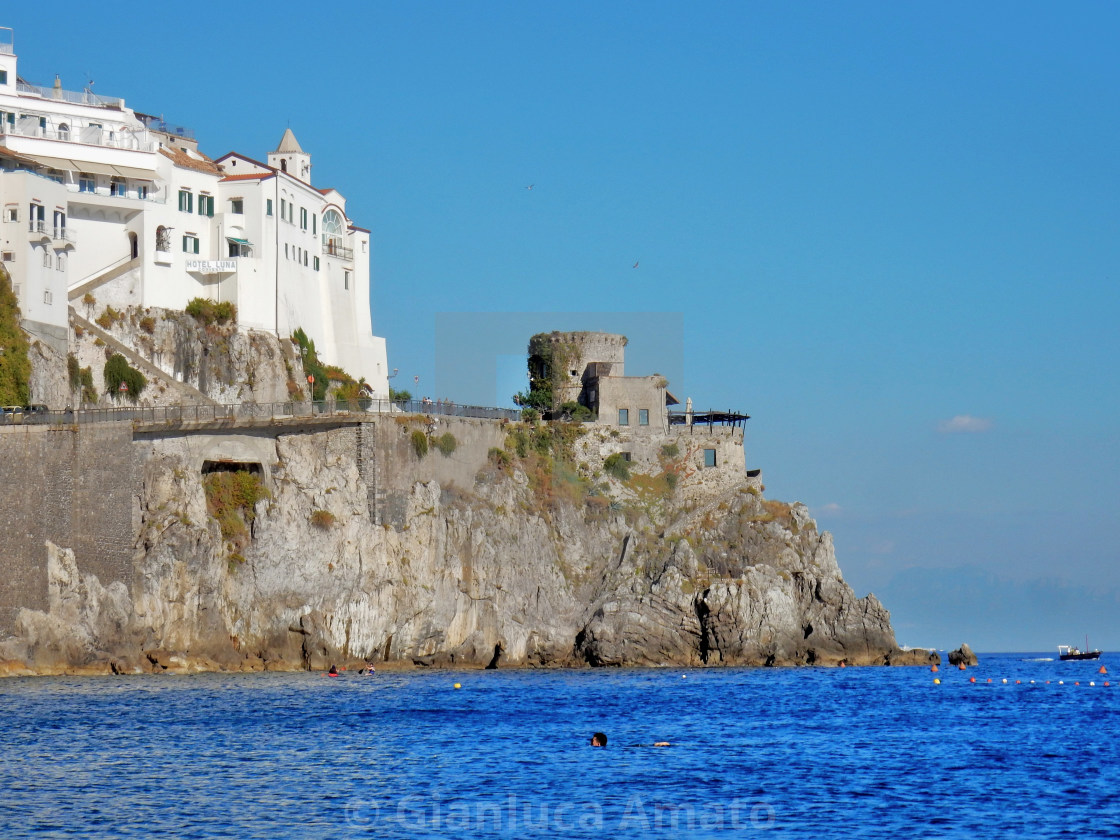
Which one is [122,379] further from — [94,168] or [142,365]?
[94,168]

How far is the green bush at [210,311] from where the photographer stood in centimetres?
7569

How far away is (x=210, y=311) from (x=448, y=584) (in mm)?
18358

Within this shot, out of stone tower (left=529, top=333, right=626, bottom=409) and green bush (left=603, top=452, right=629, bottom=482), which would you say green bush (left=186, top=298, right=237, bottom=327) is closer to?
stone tower (left=529, top=333, right=626, bottom=409)

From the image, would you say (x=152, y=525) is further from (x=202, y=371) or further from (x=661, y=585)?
(x=661, y=585)

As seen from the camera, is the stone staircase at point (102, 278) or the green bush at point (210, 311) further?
the green bush at point (210, 311)

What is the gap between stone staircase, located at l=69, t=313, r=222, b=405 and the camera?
70.8 m

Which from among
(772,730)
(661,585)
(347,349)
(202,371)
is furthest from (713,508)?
(772,730)

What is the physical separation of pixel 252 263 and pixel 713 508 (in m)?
27.2

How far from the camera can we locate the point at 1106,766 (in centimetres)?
4100

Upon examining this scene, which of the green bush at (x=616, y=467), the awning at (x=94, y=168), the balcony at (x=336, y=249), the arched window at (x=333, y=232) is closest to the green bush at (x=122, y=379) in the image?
the awning at (x=94, y=168)

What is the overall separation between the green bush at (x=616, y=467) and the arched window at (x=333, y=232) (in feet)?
63.1

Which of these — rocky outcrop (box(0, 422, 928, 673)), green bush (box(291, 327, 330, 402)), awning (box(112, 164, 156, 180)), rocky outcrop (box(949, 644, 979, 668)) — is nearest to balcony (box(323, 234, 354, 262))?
green bush (box(291, 327, 330, 402))

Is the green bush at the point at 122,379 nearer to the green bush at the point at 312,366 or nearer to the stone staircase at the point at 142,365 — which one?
the stone staircase at the point at 142,365

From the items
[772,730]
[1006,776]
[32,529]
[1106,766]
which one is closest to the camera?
[1006,776]
